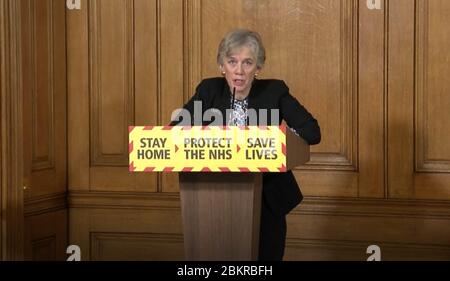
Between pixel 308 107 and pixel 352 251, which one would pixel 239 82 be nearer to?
pixel 308 107

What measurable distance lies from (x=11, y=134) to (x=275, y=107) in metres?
1.61

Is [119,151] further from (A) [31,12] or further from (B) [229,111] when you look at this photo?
(B) [229,111]

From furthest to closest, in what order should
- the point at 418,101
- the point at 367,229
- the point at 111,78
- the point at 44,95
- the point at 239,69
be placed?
the point at 111,78, the point at 44,95, the point at 367,229, the point at 418,101, the point at 239,69

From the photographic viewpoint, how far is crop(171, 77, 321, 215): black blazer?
2729 millimetres

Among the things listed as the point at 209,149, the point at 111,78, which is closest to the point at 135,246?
the point at 111,78

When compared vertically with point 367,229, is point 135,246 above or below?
below

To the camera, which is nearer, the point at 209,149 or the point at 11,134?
the point at 209,149

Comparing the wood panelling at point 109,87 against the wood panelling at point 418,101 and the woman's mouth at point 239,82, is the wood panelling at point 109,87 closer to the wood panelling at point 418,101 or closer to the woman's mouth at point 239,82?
the wood panelling at point 418,101

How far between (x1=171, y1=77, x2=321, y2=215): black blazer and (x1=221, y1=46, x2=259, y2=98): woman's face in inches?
2.0

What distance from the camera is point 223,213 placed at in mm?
2475

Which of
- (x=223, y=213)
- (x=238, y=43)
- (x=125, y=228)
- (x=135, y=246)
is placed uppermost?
(x=238, y=43)

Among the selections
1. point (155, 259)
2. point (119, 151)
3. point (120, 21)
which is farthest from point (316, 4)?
point (155, 259)

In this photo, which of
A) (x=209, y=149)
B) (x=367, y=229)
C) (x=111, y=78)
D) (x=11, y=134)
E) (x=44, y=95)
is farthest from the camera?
(x=111, y=78)

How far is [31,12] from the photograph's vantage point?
401 cm
